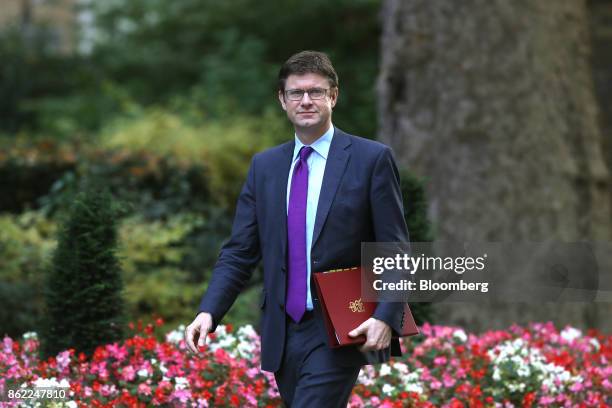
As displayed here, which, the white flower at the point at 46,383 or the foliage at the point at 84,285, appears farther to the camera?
the foliage at the point at 84,285

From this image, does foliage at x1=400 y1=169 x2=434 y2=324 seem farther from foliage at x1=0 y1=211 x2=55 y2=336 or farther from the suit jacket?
foliage at x1=0 y1=211 x2=55 y2=336

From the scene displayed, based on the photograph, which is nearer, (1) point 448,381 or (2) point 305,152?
(2) point 305,152

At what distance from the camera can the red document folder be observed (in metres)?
3.41

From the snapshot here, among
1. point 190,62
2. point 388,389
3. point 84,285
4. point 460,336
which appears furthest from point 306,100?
point 190,62

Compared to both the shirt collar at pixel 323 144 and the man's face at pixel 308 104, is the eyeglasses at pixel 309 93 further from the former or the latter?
the shirt collar at pixel 323 144

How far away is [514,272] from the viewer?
8.05m

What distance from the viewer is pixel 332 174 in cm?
358

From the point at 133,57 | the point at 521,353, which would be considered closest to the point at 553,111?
the point at 521,353

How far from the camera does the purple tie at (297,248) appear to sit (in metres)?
3.56

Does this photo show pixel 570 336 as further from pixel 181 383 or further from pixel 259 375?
pixel 181 383

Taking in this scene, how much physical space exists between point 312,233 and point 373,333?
0.45m

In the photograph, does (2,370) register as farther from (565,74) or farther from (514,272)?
(565,74)

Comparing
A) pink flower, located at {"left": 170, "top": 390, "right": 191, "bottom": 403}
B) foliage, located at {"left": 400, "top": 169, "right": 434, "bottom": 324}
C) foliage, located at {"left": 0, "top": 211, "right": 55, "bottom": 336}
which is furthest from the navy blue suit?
foliage, located at {"left": 0, "top": 211, "right": 55, "bottom": 336}

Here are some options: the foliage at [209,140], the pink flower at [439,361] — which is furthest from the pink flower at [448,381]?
the foliage at [209,140]
